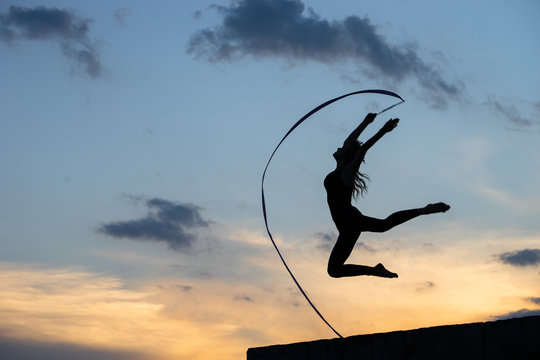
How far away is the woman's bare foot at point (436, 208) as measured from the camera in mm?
10734

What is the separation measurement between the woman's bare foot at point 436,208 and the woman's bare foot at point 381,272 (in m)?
1.51

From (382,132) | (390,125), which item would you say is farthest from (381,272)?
(390,125)

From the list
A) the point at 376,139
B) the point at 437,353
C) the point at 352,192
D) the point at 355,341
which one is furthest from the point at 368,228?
the point at 437,353

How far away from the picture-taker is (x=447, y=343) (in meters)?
8.73

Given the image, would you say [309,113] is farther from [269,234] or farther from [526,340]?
[526,340]

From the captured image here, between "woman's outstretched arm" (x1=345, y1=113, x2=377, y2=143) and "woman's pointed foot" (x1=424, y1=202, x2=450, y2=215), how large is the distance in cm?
170

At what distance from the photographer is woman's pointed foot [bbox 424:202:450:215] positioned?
10734 millimetres

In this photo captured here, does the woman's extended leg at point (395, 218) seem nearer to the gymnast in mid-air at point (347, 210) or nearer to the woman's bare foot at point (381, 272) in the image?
the gymnast in mid-air at point (347, 210)

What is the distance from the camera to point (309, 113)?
39.8ft

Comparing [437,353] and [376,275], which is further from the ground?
[376,275]

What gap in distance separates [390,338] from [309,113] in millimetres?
4529

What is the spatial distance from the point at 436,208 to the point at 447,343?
261cm

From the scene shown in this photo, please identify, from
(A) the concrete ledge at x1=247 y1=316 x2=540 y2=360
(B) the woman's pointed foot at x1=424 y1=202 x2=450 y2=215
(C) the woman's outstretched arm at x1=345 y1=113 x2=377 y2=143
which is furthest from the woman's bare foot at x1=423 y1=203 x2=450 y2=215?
(A) the concrete ledge at x1=247 y1=316 x2=540 y2=360

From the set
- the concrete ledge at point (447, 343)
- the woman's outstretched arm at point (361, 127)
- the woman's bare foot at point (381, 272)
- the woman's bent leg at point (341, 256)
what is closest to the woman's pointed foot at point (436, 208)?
the woman's bent leg at point (341, 256)
